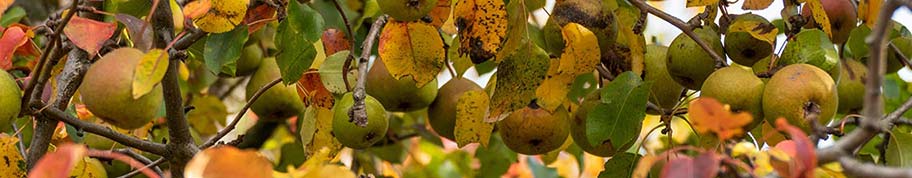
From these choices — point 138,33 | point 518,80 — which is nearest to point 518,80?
point 518,80

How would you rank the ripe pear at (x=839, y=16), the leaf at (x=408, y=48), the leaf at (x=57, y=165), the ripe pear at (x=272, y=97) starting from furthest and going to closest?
the ripe pear at (x=272, y=97), the ripe pear at (x=839, y=16), the leaf at (x=408, y=48), the leaf at (x=57, y=165)

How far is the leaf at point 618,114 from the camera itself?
70.8 inches

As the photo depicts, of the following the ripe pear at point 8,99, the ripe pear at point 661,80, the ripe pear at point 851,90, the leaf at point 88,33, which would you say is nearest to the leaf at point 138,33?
the leaf at point 88,33

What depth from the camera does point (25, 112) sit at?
1.61 m

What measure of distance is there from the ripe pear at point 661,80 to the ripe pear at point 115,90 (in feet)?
2.60

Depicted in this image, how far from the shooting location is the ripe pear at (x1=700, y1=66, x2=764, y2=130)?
170cm

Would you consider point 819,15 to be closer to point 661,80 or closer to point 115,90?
point 661,80

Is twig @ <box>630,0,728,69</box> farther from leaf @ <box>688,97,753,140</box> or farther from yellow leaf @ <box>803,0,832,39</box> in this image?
leaf @ <box>688,97,753,140</box>

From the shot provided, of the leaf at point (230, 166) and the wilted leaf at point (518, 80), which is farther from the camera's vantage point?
the wilted leaf at point (518, 80)

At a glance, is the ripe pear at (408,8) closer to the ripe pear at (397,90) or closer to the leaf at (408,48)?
the leaf at (408,48)

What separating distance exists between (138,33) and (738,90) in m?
0.72

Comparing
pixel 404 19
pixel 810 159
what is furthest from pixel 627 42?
pixel 810 159

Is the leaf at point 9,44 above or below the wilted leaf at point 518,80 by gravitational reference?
above

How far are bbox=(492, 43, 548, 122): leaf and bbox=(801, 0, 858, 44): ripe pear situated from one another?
1.33 feet
